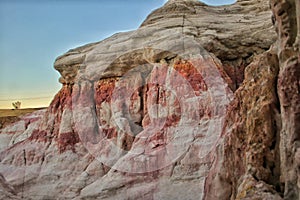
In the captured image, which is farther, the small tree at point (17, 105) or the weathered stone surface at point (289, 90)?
the small tree at point (17, 105)

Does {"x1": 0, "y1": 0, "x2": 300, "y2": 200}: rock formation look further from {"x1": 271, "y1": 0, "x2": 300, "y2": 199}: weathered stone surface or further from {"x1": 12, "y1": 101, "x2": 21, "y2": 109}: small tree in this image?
{"x1": 12, "y1": 101, "x2": 21, "y2": 109}: small tree

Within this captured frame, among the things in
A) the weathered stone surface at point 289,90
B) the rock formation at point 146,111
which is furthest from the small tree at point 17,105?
the weathered stone surface at point 289,90

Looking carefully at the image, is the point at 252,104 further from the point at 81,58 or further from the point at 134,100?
the point at 81,58

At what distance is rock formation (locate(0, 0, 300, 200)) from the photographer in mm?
19547

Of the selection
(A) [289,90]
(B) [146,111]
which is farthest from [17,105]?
(A) [289,90]

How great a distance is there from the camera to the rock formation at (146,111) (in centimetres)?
1955

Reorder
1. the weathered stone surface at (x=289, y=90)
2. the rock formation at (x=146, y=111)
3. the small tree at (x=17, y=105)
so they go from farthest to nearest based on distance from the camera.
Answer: the small tree at (x=17, y=105) < the rock formation at (x=146, y=111) < the weathered stone surface at (x=289, y=90)

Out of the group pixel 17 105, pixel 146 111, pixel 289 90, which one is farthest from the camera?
pixel 17 105

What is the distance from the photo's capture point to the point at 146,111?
2420 cm

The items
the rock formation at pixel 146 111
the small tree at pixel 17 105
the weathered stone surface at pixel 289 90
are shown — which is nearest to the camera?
the weathered stone surface at pixel 289 90

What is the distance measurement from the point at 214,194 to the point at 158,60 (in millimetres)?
14811

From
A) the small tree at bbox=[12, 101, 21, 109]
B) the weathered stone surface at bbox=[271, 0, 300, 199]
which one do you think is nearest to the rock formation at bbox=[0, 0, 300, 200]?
the weathered stone surface at bbox=[271, 0, 300, 199]

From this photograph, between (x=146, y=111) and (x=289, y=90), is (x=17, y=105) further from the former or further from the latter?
(x=289, y=90)

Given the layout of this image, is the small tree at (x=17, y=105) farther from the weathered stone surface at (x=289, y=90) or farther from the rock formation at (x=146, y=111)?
the weathered stone surface at (x=289, y=90)
